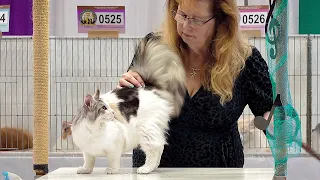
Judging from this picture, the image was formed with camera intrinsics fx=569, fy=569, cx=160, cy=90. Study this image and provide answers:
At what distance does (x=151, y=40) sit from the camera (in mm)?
1300

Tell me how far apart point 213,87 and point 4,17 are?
1.06 meters

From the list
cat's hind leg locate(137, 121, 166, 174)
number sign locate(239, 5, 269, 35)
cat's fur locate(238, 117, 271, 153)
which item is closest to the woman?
cat's hind leg locate(137, 121, 166, 174)

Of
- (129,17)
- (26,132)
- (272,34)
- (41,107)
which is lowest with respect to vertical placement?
(26,132)

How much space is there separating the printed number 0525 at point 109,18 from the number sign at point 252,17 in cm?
44

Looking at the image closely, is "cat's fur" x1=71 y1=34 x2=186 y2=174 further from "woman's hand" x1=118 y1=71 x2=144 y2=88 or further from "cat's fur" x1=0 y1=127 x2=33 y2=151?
"cat's fur" x1=0 y1=127 x2=33 y2=151

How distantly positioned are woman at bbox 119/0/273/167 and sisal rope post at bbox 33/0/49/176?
297mm

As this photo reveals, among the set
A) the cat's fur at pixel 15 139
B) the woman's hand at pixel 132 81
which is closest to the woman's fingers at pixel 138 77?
the woman's hand at pixel 132 81

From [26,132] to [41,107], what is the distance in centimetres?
117

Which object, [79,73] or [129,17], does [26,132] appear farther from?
[129,17]

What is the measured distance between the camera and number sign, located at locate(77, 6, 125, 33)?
6.67 ft

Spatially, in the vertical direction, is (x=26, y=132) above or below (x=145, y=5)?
below

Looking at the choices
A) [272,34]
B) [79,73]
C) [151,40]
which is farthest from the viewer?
[79,73]

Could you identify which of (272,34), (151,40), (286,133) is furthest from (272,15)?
(151,40)

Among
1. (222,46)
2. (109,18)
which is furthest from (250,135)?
(222,46)
